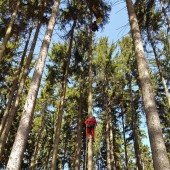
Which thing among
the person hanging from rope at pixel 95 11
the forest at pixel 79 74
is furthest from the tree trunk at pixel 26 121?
the person hanging from rope at pixel 95 11

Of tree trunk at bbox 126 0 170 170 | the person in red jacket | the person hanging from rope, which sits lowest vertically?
tree trunk at bbox 126 0 170 170

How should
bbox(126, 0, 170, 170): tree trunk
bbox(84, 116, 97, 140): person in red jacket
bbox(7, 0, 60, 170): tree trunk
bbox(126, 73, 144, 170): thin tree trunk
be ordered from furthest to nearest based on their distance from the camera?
bbox(126, 73, 144, 170): thin tree trunk < bbox(84, 116, 97, 140): person in red jacket < bbox(7, 0, 60, 170): tree trunk < bbox(126, 0, 170, 170): tree trunk

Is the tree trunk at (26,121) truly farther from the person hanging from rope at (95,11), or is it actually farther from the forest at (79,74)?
the person hanging from rope at (95,11)

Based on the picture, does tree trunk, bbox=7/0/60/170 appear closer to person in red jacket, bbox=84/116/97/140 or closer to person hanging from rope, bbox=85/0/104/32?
person in red jacket, bbox=84/116/97/140

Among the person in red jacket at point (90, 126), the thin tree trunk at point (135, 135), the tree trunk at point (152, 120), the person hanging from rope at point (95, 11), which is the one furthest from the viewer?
the thin tree trunk at point (135, 135)

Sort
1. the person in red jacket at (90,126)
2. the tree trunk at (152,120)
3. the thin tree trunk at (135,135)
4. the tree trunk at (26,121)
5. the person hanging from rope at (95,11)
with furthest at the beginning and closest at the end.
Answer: the thin tree trunk at (135,135)
the person hanging from rope at (95,11)
the person in red jacket at (90,126)
the tree trunk at (26,121)
the tree trunk at (152,120)

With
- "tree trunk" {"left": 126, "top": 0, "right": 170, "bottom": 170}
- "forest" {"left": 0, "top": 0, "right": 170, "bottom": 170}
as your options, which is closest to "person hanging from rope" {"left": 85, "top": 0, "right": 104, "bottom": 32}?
"forest" {"left": 0, "top": 0, "right": 170, "bottom": 170}

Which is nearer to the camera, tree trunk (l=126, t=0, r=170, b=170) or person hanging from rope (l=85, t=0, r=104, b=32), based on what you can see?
tree trunk (l=126, t=0, r=170, b=170)

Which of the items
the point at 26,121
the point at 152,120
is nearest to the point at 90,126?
the point at 26,121

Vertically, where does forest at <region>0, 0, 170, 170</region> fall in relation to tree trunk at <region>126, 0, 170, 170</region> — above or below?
above

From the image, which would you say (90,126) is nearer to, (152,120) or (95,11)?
(152,120)

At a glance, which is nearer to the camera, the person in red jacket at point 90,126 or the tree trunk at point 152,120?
the tree trunk at point 152,120

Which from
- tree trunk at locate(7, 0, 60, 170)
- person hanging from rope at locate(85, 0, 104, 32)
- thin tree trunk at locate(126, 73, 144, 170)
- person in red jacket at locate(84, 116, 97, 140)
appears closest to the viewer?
tree trunk at locate(7, 0, 60, 170)

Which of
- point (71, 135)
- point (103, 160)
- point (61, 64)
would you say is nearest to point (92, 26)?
point (61, 64)
